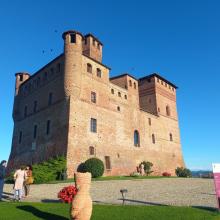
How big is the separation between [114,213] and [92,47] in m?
27.5

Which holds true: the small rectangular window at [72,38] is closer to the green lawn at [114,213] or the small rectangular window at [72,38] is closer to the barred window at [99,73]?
the barred window at [99,73]

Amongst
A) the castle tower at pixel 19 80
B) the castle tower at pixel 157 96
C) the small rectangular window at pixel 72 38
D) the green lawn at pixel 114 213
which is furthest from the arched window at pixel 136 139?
the green lawn at pixel 114 213

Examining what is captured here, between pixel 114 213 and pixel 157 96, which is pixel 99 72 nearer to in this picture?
pixel 157 96

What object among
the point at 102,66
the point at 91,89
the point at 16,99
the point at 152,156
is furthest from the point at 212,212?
the point at 16,99

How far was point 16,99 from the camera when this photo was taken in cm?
3694

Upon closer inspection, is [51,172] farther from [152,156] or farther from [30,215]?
[152,156]

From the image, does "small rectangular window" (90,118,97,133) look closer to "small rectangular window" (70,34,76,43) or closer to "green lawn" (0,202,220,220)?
"small rectangular window" (70,34,76,43)

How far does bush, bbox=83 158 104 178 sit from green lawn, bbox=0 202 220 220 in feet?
47.6

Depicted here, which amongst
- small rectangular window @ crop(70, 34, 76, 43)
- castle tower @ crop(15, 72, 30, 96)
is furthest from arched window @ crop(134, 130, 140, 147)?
castle tower @ crop(15, 72, 30, 96)

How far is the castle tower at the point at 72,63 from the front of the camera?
28.3 m

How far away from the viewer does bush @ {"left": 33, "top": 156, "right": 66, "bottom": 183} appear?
861 inches

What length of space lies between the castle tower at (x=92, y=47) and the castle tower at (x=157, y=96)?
11310 millimetres

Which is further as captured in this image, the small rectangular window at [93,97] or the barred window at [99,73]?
the barred window at [99,73]

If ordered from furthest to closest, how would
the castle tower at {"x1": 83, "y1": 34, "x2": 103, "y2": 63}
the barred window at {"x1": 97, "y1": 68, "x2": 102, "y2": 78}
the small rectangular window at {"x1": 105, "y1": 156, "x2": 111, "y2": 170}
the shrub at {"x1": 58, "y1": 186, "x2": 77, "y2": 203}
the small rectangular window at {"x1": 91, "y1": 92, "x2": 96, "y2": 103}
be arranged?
the castle tower at {"x1": 83, "y1": 34, "x2": 103, "y2": 63} < the barred window at {"x1": 97, "y1": 68, "x2": 102, "y2": 78} < the small rectangular window at {"x1": 91, "y1": 92, "x2": 96, "y2": 103} < the small rectangular window at {"x1": 105, "y1": 156, "x2": 111, "y2": 170} < the shrub at {"x1": 58, "y1": 186, "x2": 77, "y2": 203}
